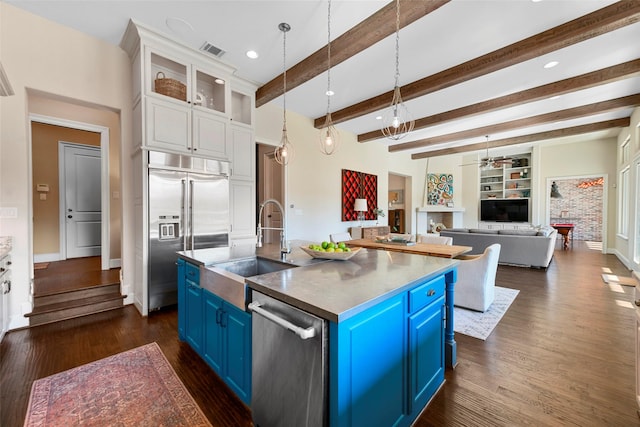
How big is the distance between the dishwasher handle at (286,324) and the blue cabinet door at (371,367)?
9 cm

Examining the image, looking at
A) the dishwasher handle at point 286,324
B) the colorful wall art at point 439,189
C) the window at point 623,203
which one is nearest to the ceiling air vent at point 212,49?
the dishwasher handle at point 286,324

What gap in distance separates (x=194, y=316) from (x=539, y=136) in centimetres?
897

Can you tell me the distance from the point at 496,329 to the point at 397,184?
823 centimetres

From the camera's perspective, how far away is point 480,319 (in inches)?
116

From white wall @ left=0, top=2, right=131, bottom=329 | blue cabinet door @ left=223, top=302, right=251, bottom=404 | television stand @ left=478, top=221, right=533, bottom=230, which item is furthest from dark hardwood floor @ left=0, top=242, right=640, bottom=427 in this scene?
television stand @ left=478, top=221, right=533, bottom=230

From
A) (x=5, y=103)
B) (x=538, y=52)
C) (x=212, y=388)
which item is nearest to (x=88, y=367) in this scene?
(x=212, y=388)

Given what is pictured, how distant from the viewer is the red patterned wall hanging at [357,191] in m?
6.64

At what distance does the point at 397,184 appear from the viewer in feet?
34.4

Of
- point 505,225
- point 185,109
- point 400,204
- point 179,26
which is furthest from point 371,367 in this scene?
point 505,225

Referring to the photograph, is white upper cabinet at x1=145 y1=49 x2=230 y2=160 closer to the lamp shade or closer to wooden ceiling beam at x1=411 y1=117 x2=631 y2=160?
the lamp shade

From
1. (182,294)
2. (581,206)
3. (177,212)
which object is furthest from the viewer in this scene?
(581,206)

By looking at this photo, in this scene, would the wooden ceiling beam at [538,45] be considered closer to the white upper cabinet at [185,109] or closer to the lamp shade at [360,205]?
the lamp shade at [360,205]

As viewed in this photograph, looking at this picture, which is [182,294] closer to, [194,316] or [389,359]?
[194,316]

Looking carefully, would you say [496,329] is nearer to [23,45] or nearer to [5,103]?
[5,103]
